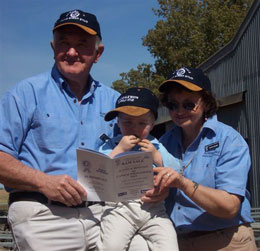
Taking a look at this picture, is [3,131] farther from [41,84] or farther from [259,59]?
[259,59]

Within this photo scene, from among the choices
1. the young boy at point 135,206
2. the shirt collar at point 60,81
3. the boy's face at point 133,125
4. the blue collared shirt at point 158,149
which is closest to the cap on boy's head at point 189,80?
the young boy at point 135,206

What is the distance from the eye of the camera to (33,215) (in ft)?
9.37

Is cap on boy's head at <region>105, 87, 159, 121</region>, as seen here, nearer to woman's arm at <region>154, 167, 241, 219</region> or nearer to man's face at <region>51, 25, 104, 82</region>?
man's face at <region>51, 25, 104, 82</region>

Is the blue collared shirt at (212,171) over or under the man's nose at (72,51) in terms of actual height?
under

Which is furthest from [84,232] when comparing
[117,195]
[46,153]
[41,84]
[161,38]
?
[161,38]

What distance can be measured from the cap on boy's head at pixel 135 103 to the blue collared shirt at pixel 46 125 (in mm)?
256

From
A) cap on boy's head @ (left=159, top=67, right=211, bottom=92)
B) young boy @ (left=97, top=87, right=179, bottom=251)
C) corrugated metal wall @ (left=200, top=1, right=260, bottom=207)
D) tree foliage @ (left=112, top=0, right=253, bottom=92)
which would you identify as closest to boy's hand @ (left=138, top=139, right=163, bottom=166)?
young boy @ (left=97, top=87, right=179, bottom=251)

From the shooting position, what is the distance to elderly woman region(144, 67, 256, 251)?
9.86 ft

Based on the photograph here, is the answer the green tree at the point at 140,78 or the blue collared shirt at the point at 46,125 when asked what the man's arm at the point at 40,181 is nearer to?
the blue collared shirt at the point at 46,125

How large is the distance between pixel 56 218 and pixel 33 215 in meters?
0.18

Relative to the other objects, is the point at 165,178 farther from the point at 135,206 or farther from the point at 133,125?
the point at 133,125

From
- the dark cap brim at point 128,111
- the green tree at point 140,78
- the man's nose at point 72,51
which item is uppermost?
the green tree at point 140,78

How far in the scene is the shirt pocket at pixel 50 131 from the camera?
294 centimetres

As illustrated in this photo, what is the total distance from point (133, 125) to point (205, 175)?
739mm
